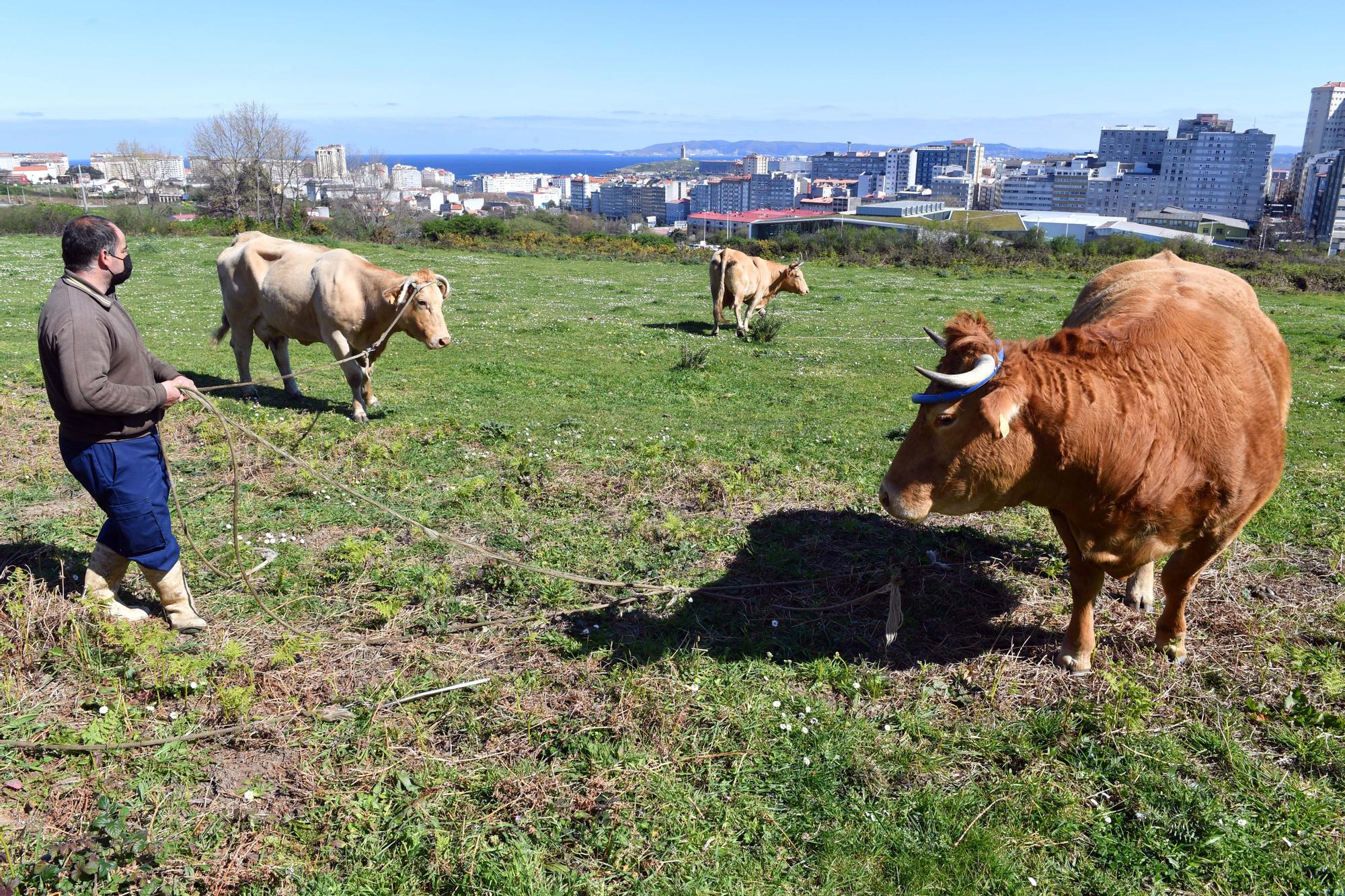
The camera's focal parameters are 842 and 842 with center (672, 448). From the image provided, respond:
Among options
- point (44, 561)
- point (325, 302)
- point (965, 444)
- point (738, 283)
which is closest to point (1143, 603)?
point (965, 444)

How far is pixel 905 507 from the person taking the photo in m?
4.73

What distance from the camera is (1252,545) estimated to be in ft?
23.8

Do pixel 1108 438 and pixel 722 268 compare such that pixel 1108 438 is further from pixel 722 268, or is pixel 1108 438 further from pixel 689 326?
pixel 689 326

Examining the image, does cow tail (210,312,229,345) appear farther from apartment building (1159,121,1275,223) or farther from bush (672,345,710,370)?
apartment building (1159,121,1275,223)

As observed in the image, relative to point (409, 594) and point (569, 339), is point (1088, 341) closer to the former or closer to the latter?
point (409, 594)

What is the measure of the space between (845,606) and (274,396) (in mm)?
9885

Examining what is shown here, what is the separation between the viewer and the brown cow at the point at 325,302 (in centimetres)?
1119

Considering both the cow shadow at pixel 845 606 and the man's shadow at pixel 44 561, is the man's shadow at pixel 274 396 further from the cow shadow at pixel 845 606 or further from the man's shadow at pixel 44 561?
the cow shadow at pixel 845 606

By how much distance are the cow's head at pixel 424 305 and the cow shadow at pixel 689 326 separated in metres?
9.23

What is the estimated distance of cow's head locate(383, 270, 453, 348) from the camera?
11055mm

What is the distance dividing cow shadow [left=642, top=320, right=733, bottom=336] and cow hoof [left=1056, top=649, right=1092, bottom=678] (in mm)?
14848

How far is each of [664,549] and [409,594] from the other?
6.99 ft

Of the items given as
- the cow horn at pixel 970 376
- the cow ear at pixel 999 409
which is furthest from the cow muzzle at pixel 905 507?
the cow horn at pixel 970 376

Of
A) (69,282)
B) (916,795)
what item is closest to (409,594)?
(69,282)
